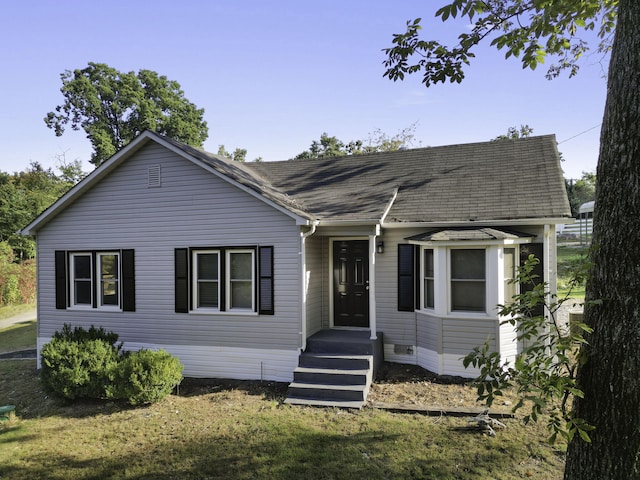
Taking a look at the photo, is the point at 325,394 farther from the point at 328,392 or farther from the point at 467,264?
the point at 467,264

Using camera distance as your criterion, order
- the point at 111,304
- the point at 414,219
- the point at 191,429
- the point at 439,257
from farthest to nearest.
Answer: the point at 111,304 → the point at 414,219 → the point at 439,257 → the point at 191,429

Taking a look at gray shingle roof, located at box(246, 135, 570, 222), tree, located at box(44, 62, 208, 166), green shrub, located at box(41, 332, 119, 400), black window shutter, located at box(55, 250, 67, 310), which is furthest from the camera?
tree, located at box(44, 62, 208, 166)

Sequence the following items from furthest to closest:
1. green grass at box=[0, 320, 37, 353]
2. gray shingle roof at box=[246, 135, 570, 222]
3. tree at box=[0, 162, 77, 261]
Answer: tree at box=[0, 162, 77, 261] < green grass at box=[0, 320, 37, 353] < gray shingle roof at box=[246, 135, 570, 222]

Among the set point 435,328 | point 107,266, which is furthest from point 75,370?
point 435,328

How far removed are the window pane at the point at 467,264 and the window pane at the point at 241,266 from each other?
4.55 meters

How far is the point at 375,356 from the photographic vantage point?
898 cm

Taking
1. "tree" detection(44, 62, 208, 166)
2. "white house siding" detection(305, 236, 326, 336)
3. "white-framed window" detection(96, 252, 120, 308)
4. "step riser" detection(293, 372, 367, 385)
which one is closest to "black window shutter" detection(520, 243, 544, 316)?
"step riser" detection(293, 372, 367, 385)

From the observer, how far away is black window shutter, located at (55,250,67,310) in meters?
10.6

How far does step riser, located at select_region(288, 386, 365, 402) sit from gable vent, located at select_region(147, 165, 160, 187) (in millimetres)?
5783

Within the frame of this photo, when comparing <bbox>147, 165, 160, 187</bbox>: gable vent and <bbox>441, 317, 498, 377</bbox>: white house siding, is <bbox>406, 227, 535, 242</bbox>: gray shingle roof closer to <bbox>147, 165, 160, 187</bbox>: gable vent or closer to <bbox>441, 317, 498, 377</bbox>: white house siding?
<bbox>441, 317, 498, 377</bbox>: white house siding

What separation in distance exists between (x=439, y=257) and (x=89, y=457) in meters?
7.17

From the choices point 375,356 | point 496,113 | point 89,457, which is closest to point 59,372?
point 89,457

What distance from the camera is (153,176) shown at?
10039 mm

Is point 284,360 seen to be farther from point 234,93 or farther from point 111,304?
point 234,93
